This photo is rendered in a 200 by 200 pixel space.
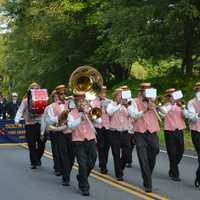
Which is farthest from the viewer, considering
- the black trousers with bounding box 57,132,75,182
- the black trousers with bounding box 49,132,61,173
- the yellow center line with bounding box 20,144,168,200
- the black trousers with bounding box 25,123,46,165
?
the black trousers with bounding box 25,123,46,165

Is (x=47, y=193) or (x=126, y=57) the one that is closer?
(x=47, y=193)

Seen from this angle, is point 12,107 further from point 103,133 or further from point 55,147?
point 55,147

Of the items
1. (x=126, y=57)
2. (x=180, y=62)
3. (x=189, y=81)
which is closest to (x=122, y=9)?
(x=126, y=57)

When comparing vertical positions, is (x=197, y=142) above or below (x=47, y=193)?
above

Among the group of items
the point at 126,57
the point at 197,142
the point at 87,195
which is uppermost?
the point at 126,57

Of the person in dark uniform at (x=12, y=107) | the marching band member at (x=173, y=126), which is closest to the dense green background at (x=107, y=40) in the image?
the person in dark uniform at (x=12, y=107)

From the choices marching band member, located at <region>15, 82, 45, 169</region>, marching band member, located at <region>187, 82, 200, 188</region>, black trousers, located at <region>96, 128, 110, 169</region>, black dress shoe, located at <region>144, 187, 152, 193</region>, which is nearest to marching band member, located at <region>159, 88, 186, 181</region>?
marching band member, located at <region>187, 82, 200, 188</region>

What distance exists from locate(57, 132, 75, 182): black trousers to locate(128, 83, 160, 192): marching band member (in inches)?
58.4

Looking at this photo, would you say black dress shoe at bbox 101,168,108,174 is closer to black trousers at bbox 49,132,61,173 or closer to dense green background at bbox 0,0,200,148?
black trousers at bbox 49,132,61,173

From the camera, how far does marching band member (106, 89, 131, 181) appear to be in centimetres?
1364

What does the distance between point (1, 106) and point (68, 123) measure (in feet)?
52.4

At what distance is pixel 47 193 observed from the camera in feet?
37.8

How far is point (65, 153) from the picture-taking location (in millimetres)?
12656

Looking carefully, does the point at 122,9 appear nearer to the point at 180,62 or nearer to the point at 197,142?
the point at 180,62
